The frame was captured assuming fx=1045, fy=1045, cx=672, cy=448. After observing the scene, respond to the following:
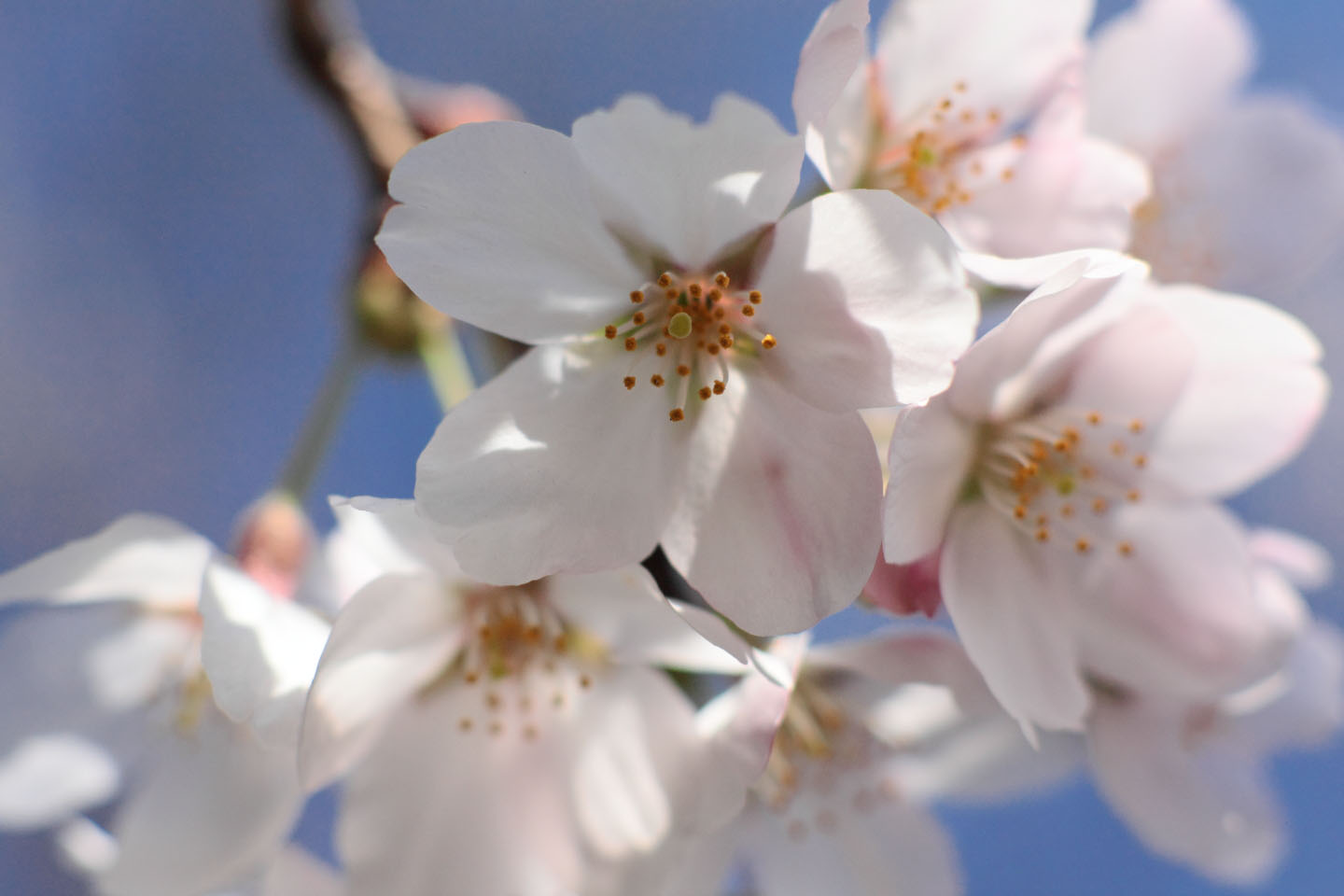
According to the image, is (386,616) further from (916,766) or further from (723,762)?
(916,766)

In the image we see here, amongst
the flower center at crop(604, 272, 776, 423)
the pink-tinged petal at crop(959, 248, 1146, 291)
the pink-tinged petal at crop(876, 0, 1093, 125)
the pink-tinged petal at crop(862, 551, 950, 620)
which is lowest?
the pink-tinged petal at crop(862, 551, 950, 620)

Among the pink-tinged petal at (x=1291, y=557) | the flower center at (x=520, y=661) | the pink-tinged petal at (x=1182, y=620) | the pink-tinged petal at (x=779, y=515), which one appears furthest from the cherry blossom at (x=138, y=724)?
the pink-tinged petal at (x=1291, y=557)

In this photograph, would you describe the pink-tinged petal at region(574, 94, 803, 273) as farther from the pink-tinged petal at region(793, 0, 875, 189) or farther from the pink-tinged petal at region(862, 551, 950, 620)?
the pink-tinged petal at region(862, 551, 950, 620)

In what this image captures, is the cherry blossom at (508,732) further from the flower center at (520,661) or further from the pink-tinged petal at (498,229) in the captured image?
the pink-tinged petal at (498,229)

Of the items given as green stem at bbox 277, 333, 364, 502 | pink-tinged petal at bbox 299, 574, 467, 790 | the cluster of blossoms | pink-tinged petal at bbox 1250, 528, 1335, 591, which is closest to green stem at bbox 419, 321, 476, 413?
green stem at bbox 277, 333, 364, 502

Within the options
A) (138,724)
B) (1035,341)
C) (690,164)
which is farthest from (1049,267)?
(138,724)

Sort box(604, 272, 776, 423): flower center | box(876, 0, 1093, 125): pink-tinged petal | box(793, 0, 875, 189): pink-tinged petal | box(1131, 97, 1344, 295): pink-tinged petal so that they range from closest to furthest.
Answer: box(793, 0, 875, 189): pink-tinged petal < box(604, 272, 776, 423): flower center < box(876, 0, 1093, 125): pink-tinged petal < box(1131, 97, 1344, 295): pink-tinged petal

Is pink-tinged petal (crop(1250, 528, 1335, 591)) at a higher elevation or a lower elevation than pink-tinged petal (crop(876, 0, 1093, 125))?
lower

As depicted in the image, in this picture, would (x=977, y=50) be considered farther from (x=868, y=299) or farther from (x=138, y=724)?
(x=138, y=724)
